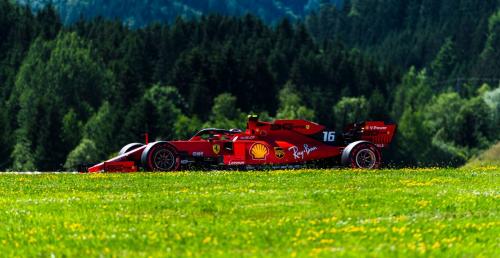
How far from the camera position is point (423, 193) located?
27.4 metres

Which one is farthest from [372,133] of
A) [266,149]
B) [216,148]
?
[216,148]

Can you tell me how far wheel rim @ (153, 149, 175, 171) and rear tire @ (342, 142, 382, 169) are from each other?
261 inches

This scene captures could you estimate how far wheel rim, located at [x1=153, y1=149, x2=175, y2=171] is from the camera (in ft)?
135

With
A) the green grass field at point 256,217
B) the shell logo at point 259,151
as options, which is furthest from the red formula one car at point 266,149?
the green grass field at point 256,217

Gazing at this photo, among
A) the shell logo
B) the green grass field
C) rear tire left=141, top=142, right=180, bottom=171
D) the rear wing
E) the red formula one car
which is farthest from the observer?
the rear wing

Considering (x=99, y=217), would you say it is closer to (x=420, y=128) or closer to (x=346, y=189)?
(x=346, y=189)

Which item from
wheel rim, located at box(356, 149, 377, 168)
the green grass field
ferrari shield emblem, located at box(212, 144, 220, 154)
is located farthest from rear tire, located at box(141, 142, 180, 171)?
the green grass field

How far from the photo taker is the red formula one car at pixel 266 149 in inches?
1622

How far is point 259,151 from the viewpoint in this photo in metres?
42.0

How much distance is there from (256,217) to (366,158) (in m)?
18.8

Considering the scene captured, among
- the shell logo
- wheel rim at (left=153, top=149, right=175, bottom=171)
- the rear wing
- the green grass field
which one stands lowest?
the green grass field

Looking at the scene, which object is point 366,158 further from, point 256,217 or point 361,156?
point 256,217

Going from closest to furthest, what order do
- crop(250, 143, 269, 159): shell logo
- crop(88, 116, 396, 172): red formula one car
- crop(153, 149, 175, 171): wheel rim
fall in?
crop(153, 149, 175, 171): wheel rim < crop(88, 116, 396, 172): red formula one car < crop(250, 143, 269, 159): shell logo

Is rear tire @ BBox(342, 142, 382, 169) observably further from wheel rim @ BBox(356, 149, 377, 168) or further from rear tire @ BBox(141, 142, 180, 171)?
rear tire @ BBox(141, 142, 180, 171)
